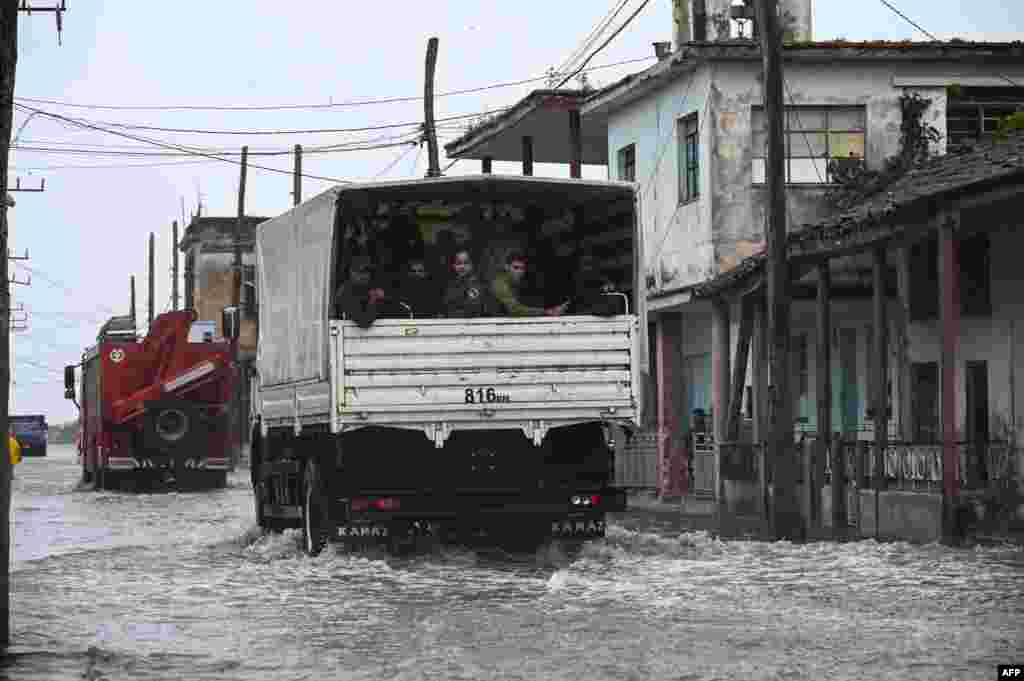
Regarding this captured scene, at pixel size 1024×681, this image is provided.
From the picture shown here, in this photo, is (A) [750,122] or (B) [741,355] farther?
(A) [750,122]

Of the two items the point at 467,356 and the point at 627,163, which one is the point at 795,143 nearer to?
the point at 627,163

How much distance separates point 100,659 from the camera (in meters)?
12.5

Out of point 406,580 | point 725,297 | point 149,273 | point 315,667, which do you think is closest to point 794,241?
point 725,297

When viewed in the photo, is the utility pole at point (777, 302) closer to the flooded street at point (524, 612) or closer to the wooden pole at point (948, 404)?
the flooded street at point (524, 612)

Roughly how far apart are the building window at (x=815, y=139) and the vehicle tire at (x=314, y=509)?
15.5 meters

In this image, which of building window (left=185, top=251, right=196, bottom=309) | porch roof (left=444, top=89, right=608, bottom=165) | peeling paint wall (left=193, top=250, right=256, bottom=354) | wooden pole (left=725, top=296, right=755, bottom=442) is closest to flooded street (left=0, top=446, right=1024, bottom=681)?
wooden pole (left=725, top=296, right=755, bottom=442)

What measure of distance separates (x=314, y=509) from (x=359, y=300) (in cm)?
245

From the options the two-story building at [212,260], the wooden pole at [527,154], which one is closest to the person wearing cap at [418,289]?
the wooden pole at [527,154]

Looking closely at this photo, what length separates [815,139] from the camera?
115 feet

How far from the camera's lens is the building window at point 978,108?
3572 cm

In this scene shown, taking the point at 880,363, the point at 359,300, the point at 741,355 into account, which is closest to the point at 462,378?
the point at 359,300

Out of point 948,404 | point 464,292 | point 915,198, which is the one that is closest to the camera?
point 464,292

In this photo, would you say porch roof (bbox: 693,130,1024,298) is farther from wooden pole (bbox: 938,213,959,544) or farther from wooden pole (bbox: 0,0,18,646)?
wooden pole (bbox: 0,0,18,646)

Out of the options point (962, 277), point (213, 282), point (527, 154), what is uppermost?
point (213, 282)
